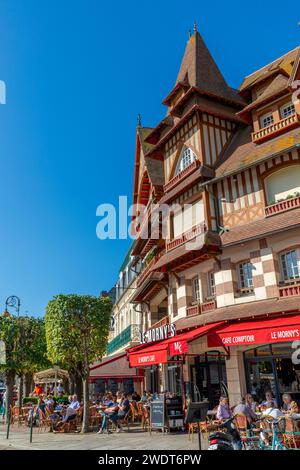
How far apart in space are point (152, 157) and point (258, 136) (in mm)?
7045

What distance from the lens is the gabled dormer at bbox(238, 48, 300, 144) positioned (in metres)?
16.2

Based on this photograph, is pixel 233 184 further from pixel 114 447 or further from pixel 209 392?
pixel 114 447

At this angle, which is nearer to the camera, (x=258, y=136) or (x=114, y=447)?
(x=114, y=447)

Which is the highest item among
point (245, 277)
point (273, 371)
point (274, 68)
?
point (274, 68)

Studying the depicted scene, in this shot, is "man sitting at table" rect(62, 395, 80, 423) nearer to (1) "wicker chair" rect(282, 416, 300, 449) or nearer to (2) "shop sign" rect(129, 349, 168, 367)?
(2) "shop sign" rect(129, 349, 168, 367)

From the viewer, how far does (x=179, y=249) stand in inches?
722

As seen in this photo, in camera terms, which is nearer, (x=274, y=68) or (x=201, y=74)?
(x=274, y=68)

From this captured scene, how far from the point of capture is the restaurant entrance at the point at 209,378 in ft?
54.9

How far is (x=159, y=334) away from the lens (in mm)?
19219

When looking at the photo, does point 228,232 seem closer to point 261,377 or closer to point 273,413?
point 261,377

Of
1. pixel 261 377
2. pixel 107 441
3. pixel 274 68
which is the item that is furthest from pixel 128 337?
pixel 274 68

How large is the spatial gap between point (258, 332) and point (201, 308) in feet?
13.8

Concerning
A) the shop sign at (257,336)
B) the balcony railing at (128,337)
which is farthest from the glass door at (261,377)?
the balcony railing at (128,337)
